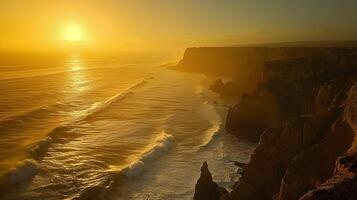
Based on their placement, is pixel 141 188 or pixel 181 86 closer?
pixel 141 188

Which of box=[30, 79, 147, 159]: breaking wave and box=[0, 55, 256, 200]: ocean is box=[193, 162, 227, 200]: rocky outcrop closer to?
box=[0, 55, 256, 200]: ocean

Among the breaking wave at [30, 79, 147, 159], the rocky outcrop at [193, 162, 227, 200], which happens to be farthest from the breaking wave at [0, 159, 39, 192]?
the rocky outcrop at [193, 162, 227, 200]

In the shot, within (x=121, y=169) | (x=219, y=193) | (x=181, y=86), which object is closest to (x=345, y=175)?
(x=219, y=193)

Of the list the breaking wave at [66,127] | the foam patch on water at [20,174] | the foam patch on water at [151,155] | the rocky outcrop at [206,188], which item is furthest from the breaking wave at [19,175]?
the rocky outcrop at [206,188]

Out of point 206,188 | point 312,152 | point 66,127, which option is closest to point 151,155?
point 206,188

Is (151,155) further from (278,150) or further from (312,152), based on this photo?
(312,152)

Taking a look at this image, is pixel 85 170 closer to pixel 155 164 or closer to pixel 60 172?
pixel 60 172

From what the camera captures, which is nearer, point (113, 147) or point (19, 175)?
point (19, 175)
